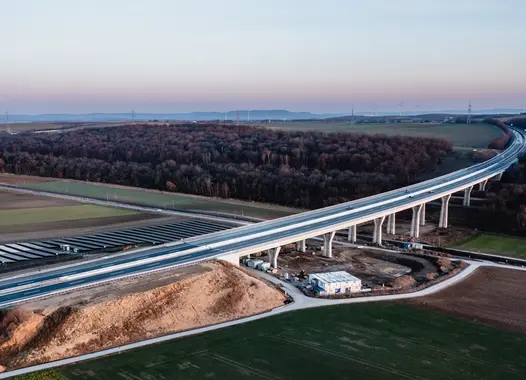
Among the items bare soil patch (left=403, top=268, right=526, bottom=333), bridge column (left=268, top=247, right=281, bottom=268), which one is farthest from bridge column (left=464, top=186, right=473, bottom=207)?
bridge column (left=268, top=247, right=281, bottom=268)

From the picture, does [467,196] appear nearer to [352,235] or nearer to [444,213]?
[444,213]

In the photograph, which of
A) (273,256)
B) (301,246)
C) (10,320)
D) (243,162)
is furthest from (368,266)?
(243,162)

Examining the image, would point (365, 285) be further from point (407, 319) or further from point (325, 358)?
point (325, 358)

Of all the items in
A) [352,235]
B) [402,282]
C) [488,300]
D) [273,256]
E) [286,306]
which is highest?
[273,256]

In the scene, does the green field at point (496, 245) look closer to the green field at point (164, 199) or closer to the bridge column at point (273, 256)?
the bridge column at point (273, 256)

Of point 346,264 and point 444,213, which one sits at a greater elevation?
point 444,213

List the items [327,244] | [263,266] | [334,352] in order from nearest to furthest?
1. [334,352]
2. [263,266]
3. [327,244]

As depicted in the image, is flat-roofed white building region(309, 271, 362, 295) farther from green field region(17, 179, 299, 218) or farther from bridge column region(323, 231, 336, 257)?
green field region(17, 179, 299, 218)
